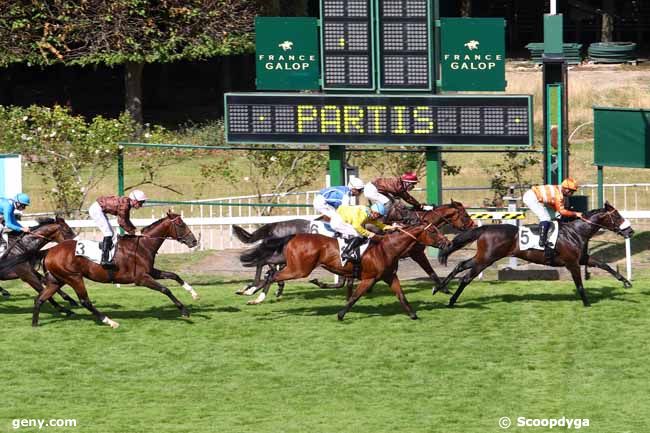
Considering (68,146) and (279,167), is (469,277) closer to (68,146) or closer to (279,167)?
(279,167)

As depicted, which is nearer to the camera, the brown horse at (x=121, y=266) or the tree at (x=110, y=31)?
the brown horse at (x=121, y=266)

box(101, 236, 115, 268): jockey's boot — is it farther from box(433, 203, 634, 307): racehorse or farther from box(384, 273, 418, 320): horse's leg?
box(433, 203, 634, 307): racehorse

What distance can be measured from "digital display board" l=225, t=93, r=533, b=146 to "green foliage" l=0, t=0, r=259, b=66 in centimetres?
1226

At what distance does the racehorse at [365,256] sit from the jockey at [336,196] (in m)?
0.77

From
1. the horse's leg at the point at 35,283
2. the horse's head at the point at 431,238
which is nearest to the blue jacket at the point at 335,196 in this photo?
the horse's head at the point at 431,238

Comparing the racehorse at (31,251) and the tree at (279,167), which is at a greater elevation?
the tree at (279,167)

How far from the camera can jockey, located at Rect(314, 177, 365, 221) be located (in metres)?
20.3

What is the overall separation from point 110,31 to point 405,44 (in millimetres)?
13511

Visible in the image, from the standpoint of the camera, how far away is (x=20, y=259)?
65.7ft

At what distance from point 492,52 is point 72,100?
20.4 metres

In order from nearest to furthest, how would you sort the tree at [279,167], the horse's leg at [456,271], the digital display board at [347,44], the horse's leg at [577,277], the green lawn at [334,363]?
the green lawn at [334,363] < the horse's leg at [577,277] < the horse's leg at [456,271] < the digital display board at [347,44] < the tree at [279,167]

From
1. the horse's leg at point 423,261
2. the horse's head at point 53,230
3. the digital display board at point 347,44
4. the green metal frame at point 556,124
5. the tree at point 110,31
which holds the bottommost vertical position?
the horse's leg at point 423,261

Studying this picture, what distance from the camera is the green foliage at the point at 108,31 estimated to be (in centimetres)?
3506

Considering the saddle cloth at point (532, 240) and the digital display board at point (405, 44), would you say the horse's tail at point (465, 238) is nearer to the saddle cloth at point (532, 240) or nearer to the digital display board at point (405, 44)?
the saddle cloth at point (532, 240)
